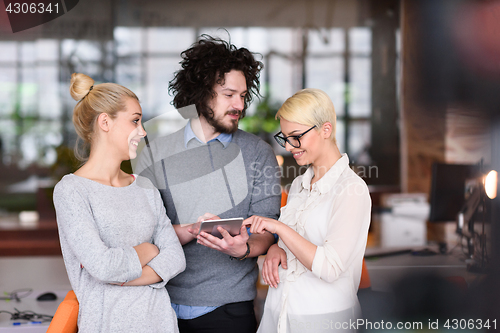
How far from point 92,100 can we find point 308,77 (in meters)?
6.94

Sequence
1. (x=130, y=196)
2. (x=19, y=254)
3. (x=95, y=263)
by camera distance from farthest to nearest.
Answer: (x=19, y=254)
(x=130, y=196)
(x=95, y=263)

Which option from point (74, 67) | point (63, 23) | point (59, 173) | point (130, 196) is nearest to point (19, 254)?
point (59, 173)

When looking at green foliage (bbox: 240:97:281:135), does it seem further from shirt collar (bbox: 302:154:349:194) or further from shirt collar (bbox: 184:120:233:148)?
shirt collar (bbox: 302:154:349:194)

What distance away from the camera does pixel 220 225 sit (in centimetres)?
138

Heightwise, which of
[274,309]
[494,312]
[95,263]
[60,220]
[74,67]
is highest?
[74,67]

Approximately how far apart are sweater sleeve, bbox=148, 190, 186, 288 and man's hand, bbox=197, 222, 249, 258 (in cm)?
12

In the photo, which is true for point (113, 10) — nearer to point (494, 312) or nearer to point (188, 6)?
point (188, 6)

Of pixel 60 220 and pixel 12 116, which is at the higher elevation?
pixel 12 116

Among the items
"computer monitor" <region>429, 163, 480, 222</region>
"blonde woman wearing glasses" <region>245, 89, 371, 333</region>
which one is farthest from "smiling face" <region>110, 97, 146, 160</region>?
"computer monitor" <region>429, 163, 480, 222</region>

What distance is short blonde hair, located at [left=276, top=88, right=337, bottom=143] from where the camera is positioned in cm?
147

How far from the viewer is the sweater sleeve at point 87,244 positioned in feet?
4.15

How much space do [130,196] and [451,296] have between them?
1990 mm

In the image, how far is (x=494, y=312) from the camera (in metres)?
2.26

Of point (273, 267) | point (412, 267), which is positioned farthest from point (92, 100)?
point (412, 267)
